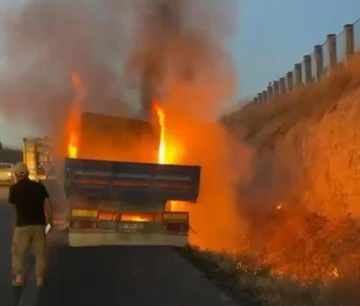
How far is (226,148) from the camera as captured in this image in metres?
21.6

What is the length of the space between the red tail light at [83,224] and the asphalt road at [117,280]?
0.43 meters

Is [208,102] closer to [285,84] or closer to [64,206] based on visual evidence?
[64,206]

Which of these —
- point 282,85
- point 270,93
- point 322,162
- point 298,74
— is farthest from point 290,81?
point 322,162

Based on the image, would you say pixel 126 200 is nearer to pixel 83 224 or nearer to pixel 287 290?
pixel 83 224

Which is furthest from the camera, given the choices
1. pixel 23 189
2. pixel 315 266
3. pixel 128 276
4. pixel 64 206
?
pixel 64 206

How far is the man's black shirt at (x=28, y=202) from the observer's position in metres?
11.2

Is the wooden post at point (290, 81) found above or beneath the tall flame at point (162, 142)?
above

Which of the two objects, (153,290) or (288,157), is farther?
(288,157)

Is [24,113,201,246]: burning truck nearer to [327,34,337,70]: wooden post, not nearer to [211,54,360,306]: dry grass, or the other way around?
[211,54,360,306]: dry grass

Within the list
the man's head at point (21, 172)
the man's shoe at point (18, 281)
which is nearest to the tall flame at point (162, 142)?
the man's head at point (21, 172)

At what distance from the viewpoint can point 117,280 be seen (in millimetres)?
12109

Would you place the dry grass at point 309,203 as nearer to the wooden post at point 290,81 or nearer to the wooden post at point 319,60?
the wooden post at point 319,60

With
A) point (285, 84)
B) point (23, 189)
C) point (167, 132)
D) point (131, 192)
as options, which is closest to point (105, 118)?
point (167, 132)

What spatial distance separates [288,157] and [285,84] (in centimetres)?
1038
